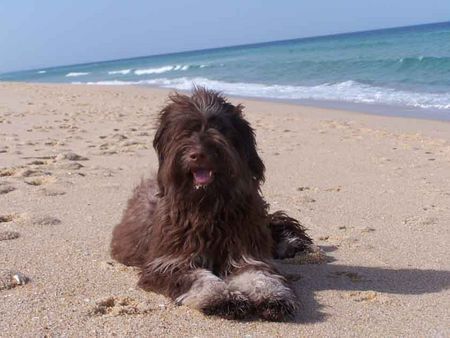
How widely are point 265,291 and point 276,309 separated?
0.13m

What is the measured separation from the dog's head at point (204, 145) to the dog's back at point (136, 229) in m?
0.73

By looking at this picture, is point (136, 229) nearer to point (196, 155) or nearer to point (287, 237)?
point (287, 237)

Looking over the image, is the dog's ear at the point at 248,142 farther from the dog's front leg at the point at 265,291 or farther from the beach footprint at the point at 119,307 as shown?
the beach footprint at the point at 119,307

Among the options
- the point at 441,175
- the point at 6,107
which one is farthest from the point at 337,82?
the point at 441,175

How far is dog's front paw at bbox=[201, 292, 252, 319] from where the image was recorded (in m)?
3.59

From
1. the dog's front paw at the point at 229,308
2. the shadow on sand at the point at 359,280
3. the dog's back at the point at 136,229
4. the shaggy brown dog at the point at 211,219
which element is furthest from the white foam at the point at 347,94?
the dog's front paw at the point at 229,308

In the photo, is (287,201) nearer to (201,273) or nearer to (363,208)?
(363,208)

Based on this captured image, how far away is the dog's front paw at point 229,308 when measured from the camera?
359 centimetres

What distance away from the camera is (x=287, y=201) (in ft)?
22.1

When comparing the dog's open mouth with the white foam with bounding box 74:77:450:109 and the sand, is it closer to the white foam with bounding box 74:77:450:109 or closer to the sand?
the sand

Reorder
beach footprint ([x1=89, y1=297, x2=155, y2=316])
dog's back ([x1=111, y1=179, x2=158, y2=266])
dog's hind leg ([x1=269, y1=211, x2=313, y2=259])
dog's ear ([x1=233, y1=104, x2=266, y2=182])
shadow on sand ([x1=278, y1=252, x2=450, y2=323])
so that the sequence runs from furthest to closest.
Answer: dog's hind leg ([x1=269, y1=211, x2=313, y2=259]), dog's back ([x1=111, y1=179, x2=158, y2=266]), shadow on sand ([x1=278, y1=252, x2=450, y2=323]), dog's ear ([x1=233, y1=104, x2=266, y2=182]), beach footprint ([x1=89, y1=297, x2=155, y2=316])

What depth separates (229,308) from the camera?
361 centimetres

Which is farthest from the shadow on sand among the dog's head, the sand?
the dog's head

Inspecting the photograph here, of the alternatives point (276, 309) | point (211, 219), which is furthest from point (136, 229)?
point (276, 309)
